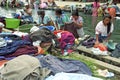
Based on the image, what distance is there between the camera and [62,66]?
184 inches

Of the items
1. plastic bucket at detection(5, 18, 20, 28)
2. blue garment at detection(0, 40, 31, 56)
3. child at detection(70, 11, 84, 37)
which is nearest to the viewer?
blue garment at detection(0, 40, 31, 56)

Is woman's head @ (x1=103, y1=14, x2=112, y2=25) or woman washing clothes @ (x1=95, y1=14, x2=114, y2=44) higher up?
woman's head @ (x1=103, y1=14, x2=112, y2=25)

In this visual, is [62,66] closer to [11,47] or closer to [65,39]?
[11,47]

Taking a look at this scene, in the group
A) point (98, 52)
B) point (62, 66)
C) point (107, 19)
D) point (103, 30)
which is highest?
point (107, 19)

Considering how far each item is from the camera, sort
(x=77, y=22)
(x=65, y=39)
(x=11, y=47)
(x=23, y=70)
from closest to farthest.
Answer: (x=23, y=70) < (x=11, y=47) < (x=65, y=39) < (x=77, y=22)

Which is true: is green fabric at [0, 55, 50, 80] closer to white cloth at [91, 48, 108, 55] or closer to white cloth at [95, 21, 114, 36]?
white cloth at [91, 48, 108, 55]

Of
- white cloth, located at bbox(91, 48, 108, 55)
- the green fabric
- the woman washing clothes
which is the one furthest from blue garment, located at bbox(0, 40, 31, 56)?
the woman washing clothes

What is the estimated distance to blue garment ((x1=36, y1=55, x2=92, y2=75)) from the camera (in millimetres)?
4504

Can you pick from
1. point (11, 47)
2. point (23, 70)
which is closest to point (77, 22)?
point (11, 47)

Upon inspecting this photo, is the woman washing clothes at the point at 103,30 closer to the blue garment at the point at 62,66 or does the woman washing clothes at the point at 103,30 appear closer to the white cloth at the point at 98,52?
the white cloth at the point at 98,52

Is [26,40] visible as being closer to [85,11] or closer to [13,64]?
[13,64]

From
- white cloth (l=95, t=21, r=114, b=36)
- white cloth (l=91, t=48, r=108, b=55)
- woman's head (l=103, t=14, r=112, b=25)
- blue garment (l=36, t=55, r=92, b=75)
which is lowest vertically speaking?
white cloth (l=91, t=48, r=108, b=55)

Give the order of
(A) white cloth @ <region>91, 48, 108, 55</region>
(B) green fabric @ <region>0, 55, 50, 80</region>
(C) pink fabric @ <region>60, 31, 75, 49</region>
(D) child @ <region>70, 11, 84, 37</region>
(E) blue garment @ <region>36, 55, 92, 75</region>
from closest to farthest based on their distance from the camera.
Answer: (B) green fabric @ <region>0, 55, 50, 80</region> → (E) blue garment @ <region>36, 55, 92, 75</region> → (A) white cloth @ <region>91, 48, 108, 55</region> → (C) pink fabric @ <region>60, 31, 75, 49</region> → (D) child @ <region>70, 11, 84, 37</region>

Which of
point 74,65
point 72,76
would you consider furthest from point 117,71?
point 72,76
